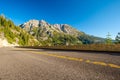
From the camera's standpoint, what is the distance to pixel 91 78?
138 inches

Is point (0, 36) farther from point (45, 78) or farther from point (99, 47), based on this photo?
point (45, 78)

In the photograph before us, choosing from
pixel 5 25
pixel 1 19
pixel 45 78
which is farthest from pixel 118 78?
pixel 1 19

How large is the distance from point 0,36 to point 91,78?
12629 cm

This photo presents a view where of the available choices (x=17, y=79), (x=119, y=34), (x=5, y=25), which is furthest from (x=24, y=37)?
(x=17, y=79)

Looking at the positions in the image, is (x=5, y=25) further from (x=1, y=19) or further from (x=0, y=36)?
(x=0, y=36)

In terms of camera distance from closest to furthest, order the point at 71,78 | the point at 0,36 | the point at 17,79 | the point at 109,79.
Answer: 1. the point at 109,79
2. the point at 71,78
3. the point at 17,79
4. the point at 0,36

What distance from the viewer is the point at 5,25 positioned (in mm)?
155625

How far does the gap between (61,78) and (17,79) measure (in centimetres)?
118

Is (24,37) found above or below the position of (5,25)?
below

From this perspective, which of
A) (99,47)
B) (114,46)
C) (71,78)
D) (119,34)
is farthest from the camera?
(119,34)

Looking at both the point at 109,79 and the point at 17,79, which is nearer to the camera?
the point at 109,79

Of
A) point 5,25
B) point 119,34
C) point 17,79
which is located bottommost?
point 17,79

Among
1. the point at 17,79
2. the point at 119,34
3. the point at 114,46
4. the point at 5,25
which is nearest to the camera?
the point at 17,79

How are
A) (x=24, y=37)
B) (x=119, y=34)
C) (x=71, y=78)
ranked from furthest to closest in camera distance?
(x=24, y=37) → (x=119, y=34) → (x=71, y=78)
